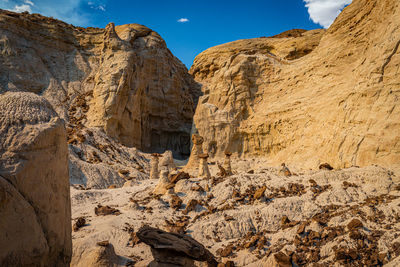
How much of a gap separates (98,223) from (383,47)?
46.5ft

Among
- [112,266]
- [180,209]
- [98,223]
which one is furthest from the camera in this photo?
[180,209]

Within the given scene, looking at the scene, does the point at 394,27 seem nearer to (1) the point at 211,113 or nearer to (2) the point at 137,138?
(1) the point at 211,113

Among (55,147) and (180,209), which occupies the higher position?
(55,147)

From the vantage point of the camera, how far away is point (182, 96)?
32.5 meters

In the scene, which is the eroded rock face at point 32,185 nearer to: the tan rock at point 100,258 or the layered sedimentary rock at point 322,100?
the tan rock at point 100,258

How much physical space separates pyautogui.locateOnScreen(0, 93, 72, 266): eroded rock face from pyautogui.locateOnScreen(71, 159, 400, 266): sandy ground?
13.8 ft

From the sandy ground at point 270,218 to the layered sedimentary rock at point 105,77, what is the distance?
14.5m

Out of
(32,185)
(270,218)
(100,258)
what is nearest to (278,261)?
(270,218)

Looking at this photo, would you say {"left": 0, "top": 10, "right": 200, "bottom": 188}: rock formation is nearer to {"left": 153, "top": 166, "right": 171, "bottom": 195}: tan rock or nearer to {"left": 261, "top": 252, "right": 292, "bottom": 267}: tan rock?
{"left": 153, "top": 166, "right": 171, "bottom": 195}: tan rock

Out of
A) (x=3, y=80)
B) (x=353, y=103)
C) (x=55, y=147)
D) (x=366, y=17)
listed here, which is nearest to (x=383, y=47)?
(x=353, y=103)

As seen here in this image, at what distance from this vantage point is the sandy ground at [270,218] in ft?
21.9

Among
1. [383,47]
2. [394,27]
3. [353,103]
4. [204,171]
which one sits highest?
[394,27]

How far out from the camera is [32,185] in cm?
288

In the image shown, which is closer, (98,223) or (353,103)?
(98,223)
